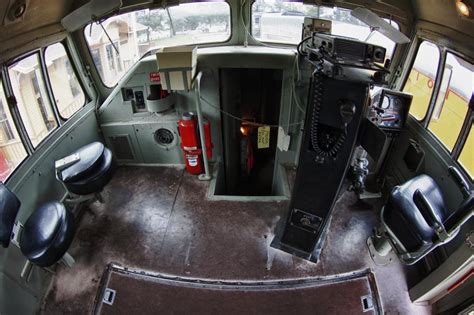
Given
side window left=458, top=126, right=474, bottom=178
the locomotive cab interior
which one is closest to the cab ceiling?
the locomotive cab interior

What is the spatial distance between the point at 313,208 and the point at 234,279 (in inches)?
38.2

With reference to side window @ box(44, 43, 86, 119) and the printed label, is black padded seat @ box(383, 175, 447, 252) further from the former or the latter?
side window @ box(44, 43, 86, 119)

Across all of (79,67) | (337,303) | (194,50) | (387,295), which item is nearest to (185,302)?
(337,303)

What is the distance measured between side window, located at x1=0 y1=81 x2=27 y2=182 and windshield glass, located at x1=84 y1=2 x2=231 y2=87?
52.0 inches

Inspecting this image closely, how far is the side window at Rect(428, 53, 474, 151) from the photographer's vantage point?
2248 mm

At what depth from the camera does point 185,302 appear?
88.8 inches

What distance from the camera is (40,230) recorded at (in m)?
2.04

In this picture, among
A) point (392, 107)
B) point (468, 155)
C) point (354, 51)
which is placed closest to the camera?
point (354, 51)

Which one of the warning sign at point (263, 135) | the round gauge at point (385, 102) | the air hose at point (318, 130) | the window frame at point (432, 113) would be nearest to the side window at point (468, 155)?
the window frame at point (432, 113)

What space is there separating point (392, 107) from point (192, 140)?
2.28 metres

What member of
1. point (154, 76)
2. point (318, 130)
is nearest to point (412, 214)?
point (318, 130)

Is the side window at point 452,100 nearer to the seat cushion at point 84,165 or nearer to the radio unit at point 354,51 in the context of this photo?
the radio unit at point 354,51

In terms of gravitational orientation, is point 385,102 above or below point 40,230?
above

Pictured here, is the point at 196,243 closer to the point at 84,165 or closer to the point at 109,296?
the point at 109,296
